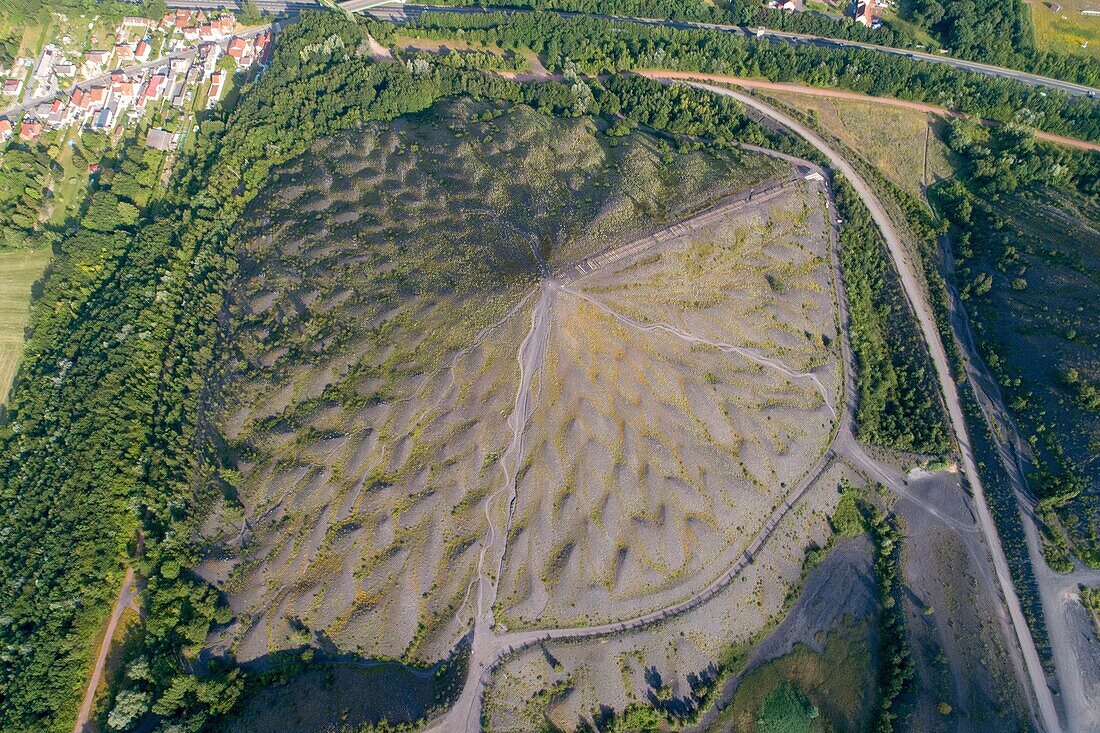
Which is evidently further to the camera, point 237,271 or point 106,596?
point 237,271

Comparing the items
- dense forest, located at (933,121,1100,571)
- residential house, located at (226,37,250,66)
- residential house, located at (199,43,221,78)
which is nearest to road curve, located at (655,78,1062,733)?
dense forest, located at (933,121,1100,571)

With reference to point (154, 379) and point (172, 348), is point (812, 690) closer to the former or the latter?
point (154, 379)

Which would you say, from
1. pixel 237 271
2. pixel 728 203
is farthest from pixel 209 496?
pixel 728 203

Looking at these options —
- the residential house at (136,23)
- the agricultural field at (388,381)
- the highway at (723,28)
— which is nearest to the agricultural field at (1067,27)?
the highway at (723,28)

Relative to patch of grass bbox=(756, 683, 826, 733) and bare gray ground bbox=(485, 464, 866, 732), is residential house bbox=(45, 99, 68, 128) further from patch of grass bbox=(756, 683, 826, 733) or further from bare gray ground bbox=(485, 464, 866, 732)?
patch of grass bbox=(756, 683, 826, 733)

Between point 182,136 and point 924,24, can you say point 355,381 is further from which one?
point 924,24

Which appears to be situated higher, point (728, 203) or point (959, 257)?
point (728, 203)

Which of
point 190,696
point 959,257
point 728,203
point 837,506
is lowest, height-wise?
point 190,696
